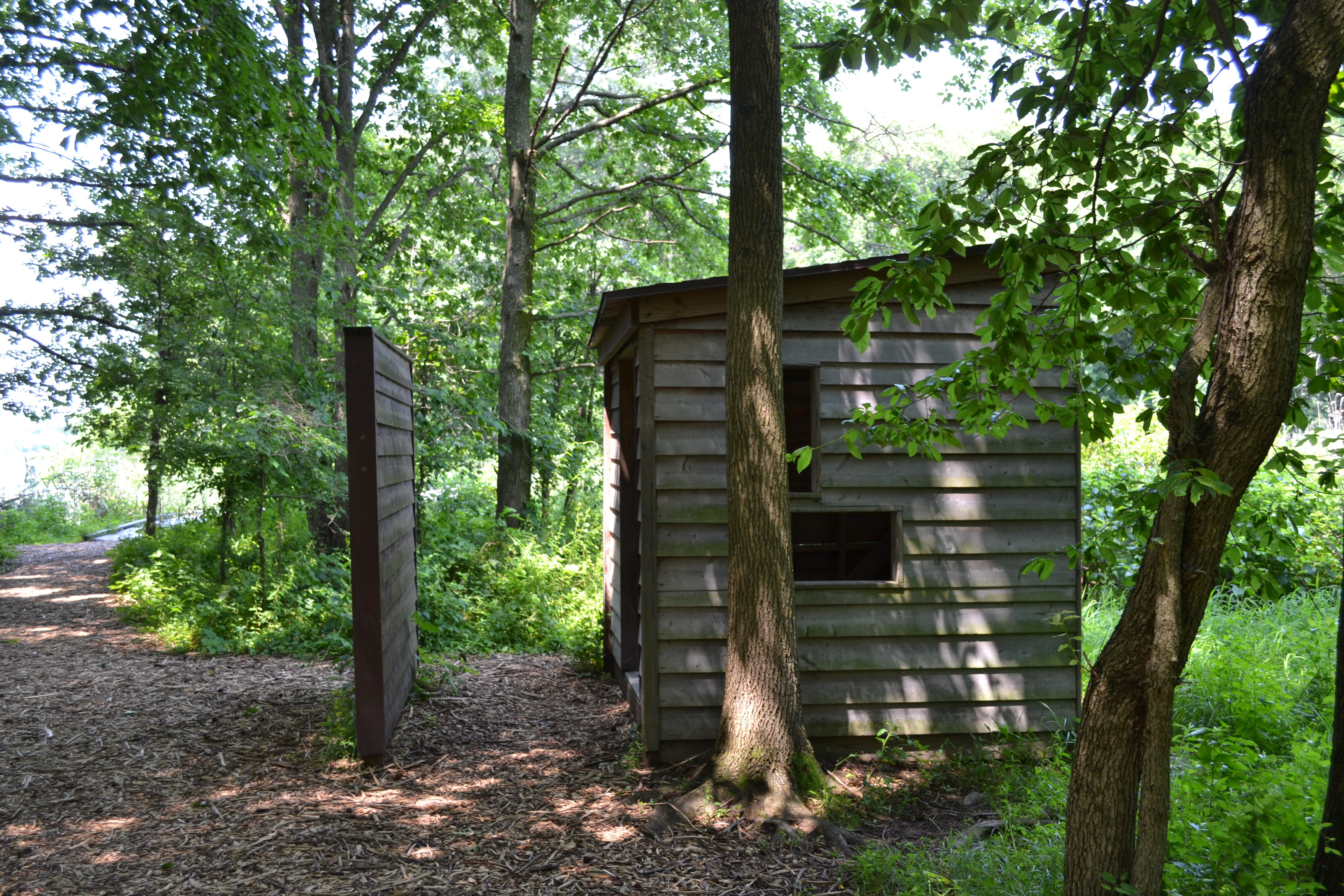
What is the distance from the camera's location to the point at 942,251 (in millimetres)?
2904

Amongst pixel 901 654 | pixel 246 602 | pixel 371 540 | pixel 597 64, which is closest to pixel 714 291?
pixel 371 540

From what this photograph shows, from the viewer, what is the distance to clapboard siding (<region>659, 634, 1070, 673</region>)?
5.37 metres

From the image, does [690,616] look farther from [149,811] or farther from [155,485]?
[155,485]

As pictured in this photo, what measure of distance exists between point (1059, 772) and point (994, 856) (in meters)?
1.72

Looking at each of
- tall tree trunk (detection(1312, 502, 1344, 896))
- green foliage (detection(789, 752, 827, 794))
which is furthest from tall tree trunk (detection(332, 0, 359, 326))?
tall tree trunk (detection(1312, 502, 1344, 896))

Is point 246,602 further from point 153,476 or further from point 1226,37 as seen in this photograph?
point 1226,37

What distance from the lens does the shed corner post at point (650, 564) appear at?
530cm

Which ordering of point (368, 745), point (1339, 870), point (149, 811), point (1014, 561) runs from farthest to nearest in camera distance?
point (1014, 561)
point (368, 745)
point (149, 811)
point (1339, 870)

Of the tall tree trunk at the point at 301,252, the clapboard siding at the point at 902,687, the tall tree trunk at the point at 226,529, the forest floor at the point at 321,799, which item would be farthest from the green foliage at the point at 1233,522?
the tall tree trunk at the point at 226,529

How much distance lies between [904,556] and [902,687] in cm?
84

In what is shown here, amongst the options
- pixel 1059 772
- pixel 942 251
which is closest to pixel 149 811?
pixel 942 251

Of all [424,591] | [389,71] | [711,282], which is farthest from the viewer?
[389,71]

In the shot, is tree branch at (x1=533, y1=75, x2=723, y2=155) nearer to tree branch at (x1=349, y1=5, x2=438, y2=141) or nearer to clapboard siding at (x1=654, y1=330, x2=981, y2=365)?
tree branch at (x1=349, y1=5, x2=438, y2=141)

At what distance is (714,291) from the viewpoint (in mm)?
5355
